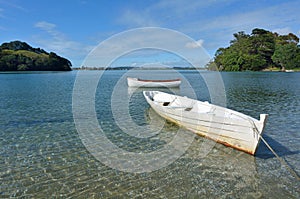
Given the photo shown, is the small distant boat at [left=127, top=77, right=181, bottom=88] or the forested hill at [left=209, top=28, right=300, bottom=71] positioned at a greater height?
the forested hill at [left=209, top=28, right=300, bottom=71]

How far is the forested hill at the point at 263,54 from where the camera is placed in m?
96.4

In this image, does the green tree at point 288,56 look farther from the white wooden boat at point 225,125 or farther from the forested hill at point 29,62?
the forested hill at point 29,62

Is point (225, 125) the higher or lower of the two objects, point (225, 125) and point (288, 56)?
the lower

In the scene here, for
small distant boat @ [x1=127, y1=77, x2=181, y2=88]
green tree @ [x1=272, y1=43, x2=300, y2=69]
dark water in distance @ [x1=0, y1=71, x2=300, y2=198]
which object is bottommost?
dark water in distance @ [x1=0, y1=71, x2=300, y2=198]

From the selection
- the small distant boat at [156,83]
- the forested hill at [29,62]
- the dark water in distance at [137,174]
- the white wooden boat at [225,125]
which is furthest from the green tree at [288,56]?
the forested hill at [29,62]

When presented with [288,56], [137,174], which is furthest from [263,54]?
[137,174]

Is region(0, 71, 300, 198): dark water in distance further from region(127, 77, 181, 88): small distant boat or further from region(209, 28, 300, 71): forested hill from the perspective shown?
region(209, 28, 300, 71): forested hill

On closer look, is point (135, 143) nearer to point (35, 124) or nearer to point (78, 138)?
point (78, 138)

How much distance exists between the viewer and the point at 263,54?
10606 centimetres

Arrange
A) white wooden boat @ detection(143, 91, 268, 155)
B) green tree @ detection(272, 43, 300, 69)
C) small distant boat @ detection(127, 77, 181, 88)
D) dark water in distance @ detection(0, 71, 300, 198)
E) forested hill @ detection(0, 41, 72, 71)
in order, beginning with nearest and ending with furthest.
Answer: dark water in distance @ detection(0, 71, 300, 198) → white wooden boat @ detection(143, 91, 268, 155) → small distant boat @ detection(127, 77, 181, 88) → green tree @ detection(272, 43, 300, 69) → forested hill @ detection(0, 41, 72, 71)

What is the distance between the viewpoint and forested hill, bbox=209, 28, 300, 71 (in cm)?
9644

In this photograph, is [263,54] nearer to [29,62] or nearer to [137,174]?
[137,174]

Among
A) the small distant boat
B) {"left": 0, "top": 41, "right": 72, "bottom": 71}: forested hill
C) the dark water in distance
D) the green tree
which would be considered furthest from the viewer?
{"left": 0, "top": 41, "right": 72, "bottom": 71}: forested hill

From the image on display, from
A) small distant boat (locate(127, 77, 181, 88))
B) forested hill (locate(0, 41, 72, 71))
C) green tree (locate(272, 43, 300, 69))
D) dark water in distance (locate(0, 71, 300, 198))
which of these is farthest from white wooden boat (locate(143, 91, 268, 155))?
forested hill (locate(0, 41, 72, 71))
